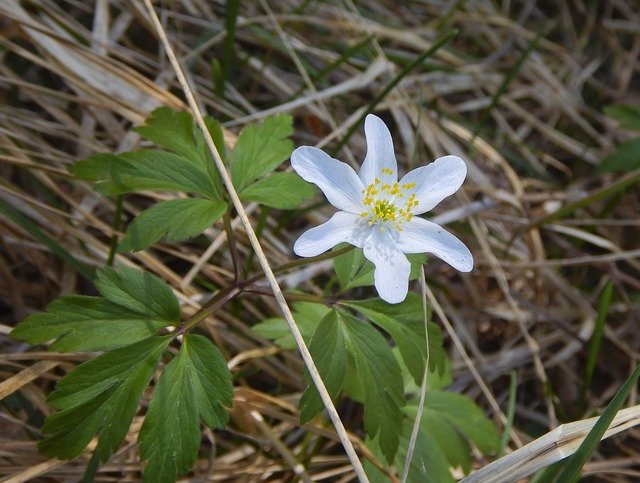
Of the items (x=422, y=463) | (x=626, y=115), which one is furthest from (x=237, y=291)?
(x=626, y=115)

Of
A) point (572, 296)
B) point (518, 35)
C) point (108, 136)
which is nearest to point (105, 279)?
point (108, 136)

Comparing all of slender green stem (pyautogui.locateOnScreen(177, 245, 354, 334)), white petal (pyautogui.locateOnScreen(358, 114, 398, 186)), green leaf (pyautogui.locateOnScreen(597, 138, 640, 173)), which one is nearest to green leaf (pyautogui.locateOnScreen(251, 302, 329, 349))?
slender green stem (pyautogui.locateOnScreen(177, 245, 354, 334))

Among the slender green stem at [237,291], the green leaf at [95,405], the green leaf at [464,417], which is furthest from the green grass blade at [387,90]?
the green leaf at [95,405]

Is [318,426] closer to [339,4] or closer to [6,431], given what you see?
[6,431]

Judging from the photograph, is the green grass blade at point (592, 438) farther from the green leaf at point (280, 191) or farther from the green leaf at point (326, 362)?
the green leaf at point (280, 191)

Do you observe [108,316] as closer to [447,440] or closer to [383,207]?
[383,207]

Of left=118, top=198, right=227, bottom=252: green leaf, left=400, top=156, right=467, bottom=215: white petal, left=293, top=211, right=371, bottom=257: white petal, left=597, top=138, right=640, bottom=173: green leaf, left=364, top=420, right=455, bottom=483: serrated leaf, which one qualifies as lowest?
left=364, top=420, right=455, bottom=483: serrated leaf

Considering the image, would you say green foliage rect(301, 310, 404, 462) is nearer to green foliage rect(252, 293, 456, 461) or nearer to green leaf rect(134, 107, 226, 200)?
green foliage rect(252, 293, 456, 461)
